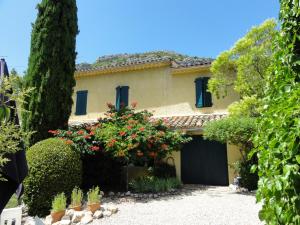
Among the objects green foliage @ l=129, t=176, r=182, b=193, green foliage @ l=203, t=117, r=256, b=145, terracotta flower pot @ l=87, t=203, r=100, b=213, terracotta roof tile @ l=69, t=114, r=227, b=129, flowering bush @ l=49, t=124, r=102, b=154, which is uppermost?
terracotta roof tile @ l=69, t=114, r=227, b=129

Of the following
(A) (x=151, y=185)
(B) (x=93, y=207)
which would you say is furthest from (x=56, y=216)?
(A) (x=151, y=185)

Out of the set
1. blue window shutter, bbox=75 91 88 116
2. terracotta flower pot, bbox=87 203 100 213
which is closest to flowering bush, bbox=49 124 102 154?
terracotta flower pot, bbox=87 203 100 213

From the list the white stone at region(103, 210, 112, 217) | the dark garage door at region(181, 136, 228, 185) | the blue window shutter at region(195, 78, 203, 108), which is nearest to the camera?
the white stone at region(103, 210, 112, 217)

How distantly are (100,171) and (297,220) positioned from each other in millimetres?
12468

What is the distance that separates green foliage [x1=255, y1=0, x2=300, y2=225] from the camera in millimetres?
2193

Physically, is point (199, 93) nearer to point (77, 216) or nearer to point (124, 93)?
point (124, 93)

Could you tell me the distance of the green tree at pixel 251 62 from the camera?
42.2ft

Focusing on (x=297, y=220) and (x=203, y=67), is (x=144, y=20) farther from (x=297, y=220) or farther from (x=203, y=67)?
(x=297, y=220)

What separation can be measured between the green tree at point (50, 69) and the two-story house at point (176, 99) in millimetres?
5188

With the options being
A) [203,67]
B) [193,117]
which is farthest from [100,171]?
[203,67]

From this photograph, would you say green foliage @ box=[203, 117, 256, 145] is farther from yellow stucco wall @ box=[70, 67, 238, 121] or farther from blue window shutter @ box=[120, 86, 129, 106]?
blue window shutter @ box=[120, 86, 129, 106]

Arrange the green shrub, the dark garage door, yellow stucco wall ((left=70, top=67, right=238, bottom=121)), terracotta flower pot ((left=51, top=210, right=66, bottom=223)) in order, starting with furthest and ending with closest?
yellow stucco wall ((left=70, top=67, right=238, bottom=121)), the dark garage door, the green shrub, terracotta flower pot ((left=51, top=210, right=66, bottom=223))

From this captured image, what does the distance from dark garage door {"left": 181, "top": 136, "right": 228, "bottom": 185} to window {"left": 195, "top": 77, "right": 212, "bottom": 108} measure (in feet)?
8.15

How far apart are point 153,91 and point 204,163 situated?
6.13m
